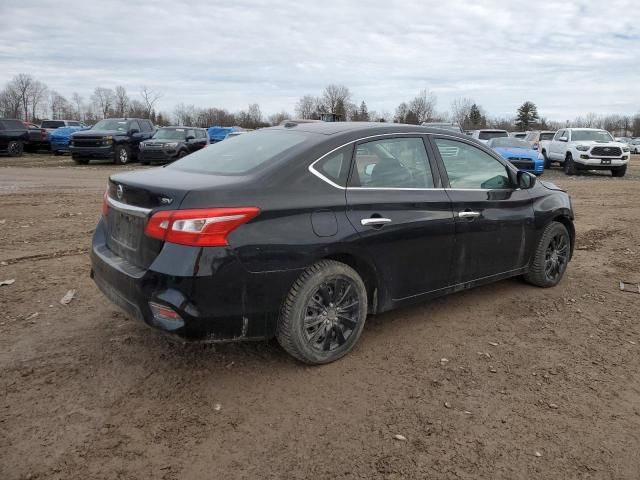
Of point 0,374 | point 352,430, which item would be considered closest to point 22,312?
point 0,374

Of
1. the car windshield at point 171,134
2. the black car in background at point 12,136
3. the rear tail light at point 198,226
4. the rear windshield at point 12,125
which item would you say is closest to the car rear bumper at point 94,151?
the car windshield at point 171,134

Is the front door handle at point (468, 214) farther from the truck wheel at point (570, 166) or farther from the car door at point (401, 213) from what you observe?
the truck wheel at point (570, 166)

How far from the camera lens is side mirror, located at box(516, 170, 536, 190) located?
15.6ft

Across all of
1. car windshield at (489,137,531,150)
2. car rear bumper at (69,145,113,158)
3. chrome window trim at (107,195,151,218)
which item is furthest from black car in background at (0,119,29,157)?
chrome window trim at (107,195,151,218)

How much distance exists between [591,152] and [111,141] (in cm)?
1783

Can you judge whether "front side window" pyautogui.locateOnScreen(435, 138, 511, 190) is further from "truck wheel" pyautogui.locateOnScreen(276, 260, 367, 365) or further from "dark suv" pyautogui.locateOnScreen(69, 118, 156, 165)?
"dark suv" pyautogui.locateOnScreen(69, 118, 156, 165)

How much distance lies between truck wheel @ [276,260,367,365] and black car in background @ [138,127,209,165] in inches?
653

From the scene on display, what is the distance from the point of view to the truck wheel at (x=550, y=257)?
5.02 metres

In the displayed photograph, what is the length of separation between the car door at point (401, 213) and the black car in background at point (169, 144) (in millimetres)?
16167

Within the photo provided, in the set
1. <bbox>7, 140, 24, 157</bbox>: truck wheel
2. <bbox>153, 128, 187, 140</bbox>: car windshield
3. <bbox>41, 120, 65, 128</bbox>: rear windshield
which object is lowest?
<bbox>7, 140, 24, 157</bbox>: truck wheel

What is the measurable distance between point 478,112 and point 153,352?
336 ft

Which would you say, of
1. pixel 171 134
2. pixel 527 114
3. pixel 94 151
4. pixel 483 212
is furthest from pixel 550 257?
pixel 527 114

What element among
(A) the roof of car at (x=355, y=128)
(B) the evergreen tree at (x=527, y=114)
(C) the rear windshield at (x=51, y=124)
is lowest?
(A) the roof of car at (x=355, y=128)

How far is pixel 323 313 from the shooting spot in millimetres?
3418
